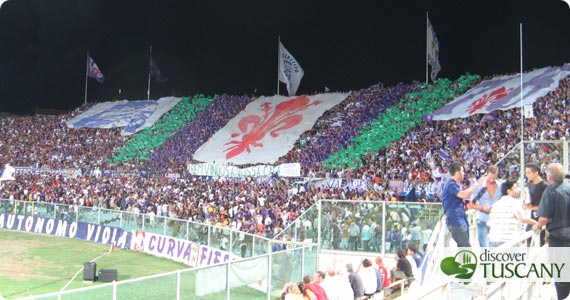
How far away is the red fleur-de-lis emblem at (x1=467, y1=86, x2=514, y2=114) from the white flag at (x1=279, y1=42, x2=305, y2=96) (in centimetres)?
1278

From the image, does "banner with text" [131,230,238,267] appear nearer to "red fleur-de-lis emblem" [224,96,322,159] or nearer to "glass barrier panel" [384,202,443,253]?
"glass barrier panel" [384,202,443,253]

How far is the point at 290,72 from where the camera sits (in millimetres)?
37406

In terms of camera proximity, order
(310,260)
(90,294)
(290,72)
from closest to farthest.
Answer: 1. (90,294)
2. (310,260)
3. (290,72)

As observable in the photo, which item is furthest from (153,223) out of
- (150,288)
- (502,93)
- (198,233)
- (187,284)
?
(502,93)

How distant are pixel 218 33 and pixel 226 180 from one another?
2293 centimetres

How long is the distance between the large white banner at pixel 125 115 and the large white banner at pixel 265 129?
25.6 ft

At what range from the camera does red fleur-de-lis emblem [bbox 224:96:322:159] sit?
117 ft

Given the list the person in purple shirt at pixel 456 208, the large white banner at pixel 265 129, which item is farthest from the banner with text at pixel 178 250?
the large white banner at pixel 265 129

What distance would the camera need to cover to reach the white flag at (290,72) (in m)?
37.2

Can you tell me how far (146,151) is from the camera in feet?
128

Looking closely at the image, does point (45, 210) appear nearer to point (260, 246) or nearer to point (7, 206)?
point (7, 206)

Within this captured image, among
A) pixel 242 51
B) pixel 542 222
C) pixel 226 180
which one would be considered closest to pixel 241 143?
pixel 226 180

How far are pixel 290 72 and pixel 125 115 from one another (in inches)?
620

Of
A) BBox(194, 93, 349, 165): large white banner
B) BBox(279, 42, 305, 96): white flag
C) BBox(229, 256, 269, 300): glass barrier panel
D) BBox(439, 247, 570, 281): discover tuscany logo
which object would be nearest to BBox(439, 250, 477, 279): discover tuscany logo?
BBox(439, 247, 570, 281): discover tuscany logo
